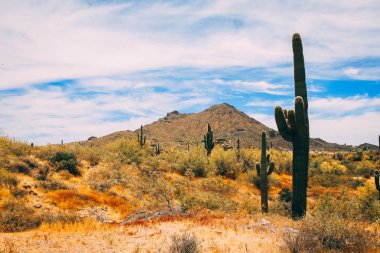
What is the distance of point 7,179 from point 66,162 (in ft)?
21.0

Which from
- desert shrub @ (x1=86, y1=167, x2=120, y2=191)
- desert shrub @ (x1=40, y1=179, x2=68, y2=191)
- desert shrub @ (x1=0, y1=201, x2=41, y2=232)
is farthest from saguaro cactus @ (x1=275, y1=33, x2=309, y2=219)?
desert shrub @ (x1=40, y1=179, x2=68, y2=191)

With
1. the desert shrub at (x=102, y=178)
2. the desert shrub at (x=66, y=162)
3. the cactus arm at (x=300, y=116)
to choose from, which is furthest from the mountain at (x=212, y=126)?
the cactus arm at (x=300, y=116)

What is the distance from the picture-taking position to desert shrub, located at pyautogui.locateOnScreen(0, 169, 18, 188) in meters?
20.3

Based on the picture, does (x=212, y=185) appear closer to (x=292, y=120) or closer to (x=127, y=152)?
(x=292, y=120)

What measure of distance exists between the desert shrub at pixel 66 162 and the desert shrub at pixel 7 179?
536 centimetres

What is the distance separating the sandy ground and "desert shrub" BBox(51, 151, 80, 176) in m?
15.6

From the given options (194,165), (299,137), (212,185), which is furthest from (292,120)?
(194,165)

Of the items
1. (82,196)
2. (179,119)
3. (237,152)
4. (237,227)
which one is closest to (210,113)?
(179,119)

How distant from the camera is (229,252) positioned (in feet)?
29.2

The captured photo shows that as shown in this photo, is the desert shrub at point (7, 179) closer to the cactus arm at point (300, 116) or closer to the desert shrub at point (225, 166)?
the cactus arm at point (300, 116)

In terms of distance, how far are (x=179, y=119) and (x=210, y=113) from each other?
14.8 meters

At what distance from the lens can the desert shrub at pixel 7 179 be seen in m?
20.3

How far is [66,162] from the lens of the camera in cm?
2691

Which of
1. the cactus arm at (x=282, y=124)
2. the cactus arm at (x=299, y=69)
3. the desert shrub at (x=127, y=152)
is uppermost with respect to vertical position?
the cactus arm at (x=299, y=69)
